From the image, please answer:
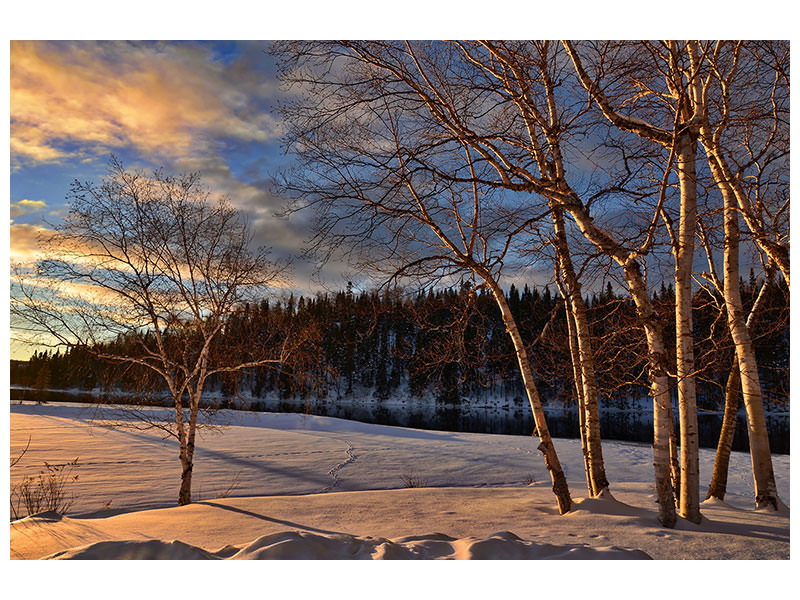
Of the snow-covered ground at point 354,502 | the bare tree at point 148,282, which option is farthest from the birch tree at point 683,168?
the bare tree at point 148,282

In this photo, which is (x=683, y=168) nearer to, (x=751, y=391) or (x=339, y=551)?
(x=751, y=391)

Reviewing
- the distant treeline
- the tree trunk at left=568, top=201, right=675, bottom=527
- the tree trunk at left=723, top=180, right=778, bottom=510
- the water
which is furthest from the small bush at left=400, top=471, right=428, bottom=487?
the tree trunk at left=568, top=201, right=675, bottom=527

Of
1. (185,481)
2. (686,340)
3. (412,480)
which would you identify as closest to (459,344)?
(686,340)

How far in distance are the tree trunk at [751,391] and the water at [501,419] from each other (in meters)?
0.49

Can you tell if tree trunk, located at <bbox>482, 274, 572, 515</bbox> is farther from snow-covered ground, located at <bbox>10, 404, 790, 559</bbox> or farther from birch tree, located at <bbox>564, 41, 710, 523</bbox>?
birch tree, located at <bbox>564, 41, 710, 523</bbox>

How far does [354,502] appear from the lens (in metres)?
5.84

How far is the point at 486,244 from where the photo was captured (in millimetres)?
5578

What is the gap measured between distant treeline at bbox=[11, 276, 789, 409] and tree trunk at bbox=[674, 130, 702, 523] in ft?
0.61

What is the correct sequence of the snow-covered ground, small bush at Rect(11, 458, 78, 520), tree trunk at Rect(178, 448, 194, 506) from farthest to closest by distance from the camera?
tree trunk at Rect(178, 448, 194, 506) < small bush at Rect(11, 458, 78, 520) < the snow-covered ground

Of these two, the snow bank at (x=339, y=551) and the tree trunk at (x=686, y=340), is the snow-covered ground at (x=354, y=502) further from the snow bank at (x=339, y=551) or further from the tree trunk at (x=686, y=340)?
the tree trunk at (x=686, y=340)

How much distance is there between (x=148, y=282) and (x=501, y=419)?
69.2 feet

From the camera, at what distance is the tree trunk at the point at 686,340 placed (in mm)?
4004

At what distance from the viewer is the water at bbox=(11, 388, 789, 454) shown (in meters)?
15.2
